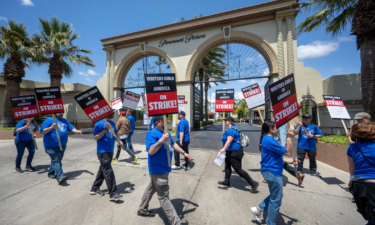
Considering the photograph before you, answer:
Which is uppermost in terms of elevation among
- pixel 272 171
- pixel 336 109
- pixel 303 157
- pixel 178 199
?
pixel 336 109

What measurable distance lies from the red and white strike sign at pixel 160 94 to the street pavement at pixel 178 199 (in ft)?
6.15

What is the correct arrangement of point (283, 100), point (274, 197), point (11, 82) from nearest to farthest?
point (274, 197) < point (283, 100) < point (11, 82)

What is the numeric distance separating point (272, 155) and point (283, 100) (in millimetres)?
1194

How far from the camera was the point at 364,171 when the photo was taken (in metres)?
2.14

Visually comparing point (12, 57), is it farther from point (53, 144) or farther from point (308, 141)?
point (308, 141)

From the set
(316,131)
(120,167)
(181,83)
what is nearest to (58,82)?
(181,83)

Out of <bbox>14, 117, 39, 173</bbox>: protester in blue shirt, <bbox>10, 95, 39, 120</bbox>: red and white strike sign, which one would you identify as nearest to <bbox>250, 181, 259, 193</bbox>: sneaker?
<bbox>14, 117, 39, 173</bbox>: protester in blue shirt

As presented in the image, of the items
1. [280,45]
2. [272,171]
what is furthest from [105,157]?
[280,45]

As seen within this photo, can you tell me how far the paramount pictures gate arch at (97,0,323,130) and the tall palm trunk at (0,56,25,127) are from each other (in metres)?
6.39

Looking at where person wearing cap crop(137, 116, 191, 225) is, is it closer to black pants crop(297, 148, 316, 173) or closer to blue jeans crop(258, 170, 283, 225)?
blue jeans crop(258, 170, 283, 225)

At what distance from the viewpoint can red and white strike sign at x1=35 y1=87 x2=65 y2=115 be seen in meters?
4.66

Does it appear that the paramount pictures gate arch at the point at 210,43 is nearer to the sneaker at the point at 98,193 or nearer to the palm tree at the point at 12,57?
the palm tree at the point at 12,57

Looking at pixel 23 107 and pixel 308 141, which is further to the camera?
pixel 23 107

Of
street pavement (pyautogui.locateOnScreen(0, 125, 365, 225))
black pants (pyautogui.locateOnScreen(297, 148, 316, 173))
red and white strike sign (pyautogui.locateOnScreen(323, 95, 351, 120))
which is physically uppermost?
red and white strike sign (pyautogui.locateOnScreen(323, 95, 351, 120))
